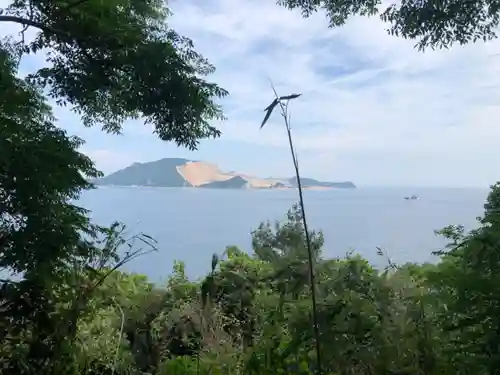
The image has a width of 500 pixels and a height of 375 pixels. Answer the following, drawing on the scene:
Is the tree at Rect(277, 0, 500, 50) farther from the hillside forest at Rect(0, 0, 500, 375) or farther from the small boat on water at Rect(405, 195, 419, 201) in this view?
the small boat on water at Rect(405, 195, 419, 201)

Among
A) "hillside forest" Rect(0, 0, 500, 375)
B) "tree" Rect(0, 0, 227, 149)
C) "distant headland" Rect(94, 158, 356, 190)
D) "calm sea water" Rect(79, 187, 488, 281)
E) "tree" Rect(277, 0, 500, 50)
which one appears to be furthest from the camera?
"distant headland" Rect(94, 158, 356, 190)

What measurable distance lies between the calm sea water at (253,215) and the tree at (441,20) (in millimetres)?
637

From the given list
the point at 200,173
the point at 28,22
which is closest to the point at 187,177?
the point at 200,173

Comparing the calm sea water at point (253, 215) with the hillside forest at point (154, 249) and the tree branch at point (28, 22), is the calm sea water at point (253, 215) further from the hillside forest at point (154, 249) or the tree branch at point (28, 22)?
the tree branch at point (28, 22)

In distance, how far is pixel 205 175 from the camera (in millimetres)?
2553

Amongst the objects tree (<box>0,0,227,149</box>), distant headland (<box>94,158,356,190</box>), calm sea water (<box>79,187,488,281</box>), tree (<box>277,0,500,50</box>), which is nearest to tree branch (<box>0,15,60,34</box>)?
tree (<box>0,0,227,149</box>)

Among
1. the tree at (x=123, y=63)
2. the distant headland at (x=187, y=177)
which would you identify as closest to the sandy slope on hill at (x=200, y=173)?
the distant headland at (x=187, y=177)

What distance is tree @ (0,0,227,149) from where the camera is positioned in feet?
4.88

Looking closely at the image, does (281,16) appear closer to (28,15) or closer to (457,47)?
(457,47)

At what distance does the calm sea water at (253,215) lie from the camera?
2.05 metres

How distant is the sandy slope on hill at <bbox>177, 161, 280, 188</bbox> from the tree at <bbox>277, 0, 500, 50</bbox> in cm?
97

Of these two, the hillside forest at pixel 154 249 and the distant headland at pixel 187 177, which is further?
the distant headland at pixel 187 177

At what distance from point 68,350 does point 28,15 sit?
111 cm

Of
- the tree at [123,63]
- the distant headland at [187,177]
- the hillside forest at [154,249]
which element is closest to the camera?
the hillside forest at [154,249]
